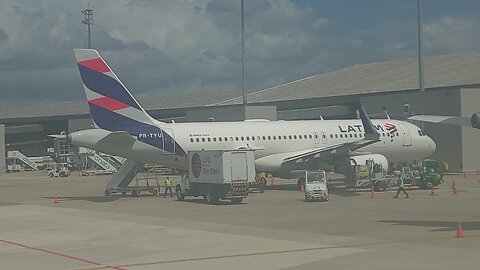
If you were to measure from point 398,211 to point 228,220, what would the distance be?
24.5ft

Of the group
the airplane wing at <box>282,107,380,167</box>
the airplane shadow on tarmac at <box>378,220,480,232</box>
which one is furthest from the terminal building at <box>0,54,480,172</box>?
the airplane shadow on tarmac at <box>378,220,480,232</box>

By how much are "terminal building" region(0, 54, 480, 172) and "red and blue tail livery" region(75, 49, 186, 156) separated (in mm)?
30000

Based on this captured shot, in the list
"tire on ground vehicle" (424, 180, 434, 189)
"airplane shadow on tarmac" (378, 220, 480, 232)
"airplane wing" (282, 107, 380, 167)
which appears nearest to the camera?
"airplane shadow on tarmac" (378, 220, 480, 232)

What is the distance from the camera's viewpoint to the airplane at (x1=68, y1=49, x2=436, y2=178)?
4312cm

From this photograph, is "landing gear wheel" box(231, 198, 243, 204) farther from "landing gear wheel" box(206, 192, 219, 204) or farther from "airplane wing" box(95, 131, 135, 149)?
"airplane wing" box(95, 131, 135, 149)

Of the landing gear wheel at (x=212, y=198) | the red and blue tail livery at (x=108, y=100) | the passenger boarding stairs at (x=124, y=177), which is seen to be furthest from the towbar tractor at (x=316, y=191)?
the passenger boarding stairs at (x=124, y=177)

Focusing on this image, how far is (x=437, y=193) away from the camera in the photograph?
4184 centimetres

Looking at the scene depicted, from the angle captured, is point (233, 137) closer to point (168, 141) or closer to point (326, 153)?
point (168, 141)

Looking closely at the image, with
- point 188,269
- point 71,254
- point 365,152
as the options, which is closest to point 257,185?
point 365,152

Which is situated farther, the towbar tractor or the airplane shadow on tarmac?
the towbar tractor

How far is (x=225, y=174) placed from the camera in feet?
125

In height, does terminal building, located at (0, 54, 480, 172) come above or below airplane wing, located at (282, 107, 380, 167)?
above

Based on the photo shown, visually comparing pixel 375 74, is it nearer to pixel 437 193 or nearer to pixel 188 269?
pixel 437 193

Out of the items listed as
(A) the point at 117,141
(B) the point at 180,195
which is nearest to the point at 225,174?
(B) the point at 180,195
